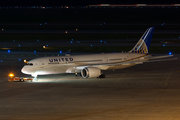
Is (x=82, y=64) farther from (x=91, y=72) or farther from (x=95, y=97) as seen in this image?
(x=95, y=97)

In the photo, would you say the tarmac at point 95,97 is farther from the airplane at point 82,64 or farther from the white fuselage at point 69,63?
the white fuselage at point 69,63

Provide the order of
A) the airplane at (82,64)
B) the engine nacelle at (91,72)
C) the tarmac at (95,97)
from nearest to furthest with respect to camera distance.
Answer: the tarmac at (95,97) < the engine nacelle at (91,72) < the airplane at (82,64)

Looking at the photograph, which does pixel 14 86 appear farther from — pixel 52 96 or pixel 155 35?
pixel 155 35

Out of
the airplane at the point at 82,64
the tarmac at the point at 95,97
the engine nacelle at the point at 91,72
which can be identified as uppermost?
the airplane at the point at 82,64

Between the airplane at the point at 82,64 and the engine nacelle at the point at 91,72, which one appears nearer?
the engine nacelle at the point at 91,72

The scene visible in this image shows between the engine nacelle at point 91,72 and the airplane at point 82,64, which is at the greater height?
the airplane at point 82,64

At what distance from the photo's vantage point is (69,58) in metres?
42.6

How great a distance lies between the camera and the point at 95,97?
98.3ft

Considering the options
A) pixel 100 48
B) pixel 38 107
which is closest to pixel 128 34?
pixel 100 48

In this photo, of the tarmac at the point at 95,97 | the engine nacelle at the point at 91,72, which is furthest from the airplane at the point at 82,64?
the tarmac at the point at 95,97

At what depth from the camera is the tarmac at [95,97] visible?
23922 millimetres

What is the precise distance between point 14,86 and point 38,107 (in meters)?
11.3

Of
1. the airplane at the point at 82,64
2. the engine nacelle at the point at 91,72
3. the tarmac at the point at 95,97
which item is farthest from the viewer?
the airplane at the point at 82,64

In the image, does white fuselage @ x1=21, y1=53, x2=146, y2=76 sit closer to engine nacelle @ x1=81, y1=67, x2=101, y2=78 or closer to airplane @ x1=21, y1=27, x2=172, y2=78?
airplane @ x1=21, y1=27, x2=172, y2=78
